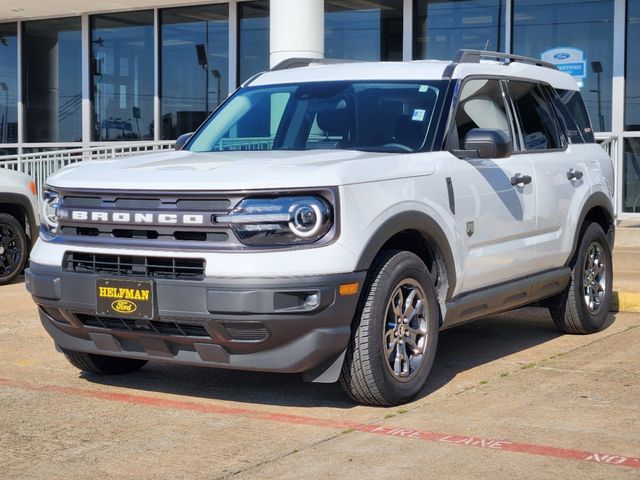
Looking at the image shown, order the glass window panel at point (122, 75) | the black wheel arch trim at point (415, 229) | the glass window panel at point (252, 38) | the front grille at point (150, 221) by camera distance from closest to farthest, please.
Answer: the front grille at point (150, 221) → the black wheel arch trim at point (415, 229) → the glass window panel at point (252, 38) → the glass window panel at point (122, 75)

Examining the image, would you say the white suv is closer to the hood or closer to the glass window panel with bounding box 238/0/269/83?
the hood

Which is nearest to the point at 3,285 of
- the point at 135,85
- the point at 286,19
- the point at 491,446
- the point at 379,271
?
the point at 286,19

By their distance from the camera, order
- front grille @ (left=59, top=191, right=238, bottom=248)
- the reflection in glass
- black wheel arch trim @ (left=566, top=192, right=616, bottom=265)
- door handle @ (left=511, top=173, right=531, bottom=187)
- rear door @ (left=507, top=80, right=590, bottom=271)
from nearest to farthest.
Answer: front grille @ (left=59, top=191, right=238, bottom=248) → door handle @ (left=511, top=173, right=531, bottom=187) → rear door @ (left=507, top=80, right=590, bottom=271) → black wheel arch trim @ (left=566, top=192, right=616, bottom=265) → the reflection in glass

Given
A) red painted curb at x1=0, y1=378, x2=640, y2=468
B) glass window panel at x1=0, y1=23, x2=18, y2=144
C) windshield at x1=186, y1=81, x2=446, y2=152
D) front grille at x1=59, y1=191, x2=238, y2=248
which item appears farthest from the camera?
glass window panel at x1=0, y1=23, x2=18, y2=144

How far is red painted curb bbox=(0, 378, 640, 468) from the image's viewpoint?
474 cm

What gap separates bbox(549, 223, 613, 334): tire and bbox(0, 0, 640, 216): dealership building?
4.72 meters

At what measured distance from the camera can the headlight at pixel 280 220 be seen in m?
5.22

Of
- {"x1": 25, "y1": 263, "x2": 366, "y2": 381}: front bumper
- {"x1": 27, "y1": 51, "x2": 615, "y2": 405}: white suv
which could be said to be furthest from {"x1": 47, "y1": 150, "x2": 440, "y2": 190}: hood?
{"x1": 25, "y1": 263, "x2": 366, "y2": 381}: front bumper

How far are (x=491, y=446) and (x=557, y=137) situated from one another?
11.0 feet

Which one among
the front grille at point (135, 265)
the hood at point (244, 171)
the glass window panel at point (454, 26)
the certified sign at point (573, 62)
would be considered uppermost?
the glass window panel at point (454, 26)

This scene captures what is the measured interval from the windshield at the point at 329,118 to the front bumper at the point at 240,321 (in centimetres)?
127

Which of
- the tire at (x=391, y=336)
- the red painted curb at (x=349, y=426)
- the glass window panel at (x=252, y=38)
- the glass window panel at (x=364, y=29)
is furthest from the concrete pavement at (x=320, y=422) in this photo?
the glass window panel at (x=252, y=38)

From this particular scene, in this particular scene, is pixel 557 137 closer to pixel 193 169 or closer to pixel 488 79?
pixel 488 79

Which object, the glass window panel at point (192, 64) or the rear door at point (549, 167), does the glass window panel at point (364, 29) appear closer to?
the glass window panel at point (192, 64)
